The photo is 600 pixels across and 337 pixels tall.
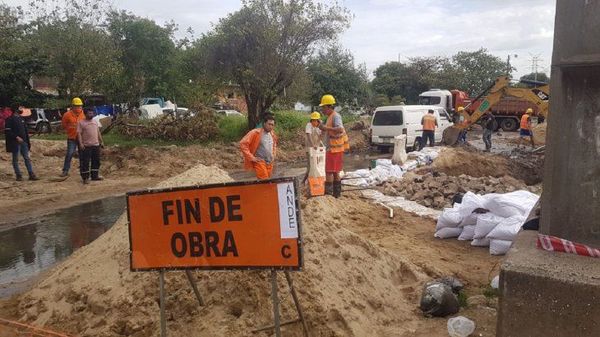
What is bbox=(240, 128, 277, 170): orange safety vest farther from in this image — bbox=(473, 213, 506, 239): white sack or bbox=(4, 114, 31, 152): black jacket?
bbox=(4, 114, 31, 152): black jacket

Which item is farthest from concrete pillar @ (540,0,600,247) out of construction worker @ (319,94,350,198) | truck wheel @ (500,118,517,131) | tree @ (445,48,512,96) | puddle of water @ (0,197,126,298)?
tree @ (445,48,512,96)

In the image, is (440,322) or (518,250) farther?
(440,322)

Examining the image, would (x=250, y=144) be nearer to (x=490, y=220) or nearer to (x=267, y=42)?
(x=490, y=220)

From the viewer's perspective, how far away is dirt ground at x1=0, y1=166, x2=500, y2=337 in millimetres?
4355

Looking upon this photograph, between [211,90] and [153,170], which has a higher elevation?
[211,90]

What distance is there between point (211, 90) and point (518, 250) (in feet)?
68.2

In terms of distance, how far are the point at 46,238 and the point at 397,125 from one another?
13.9 metres

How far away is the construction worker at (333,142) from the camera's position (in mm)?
9406

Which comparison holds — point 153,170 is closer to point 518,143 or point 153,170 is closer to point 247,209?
point 247,209

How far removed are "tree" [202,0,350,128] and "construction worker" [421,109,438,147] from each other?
18.7 feet

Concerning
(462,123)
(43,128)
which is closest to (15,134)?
(43,128)

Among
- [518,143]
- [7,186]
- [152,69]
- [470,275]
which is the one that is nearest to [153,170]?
[7,186]

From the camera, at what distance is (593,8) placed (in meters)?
3.15

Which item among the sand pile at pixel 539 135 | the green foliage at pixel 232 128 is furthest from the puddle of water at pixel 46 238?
the sand pile at pixel 539 135
